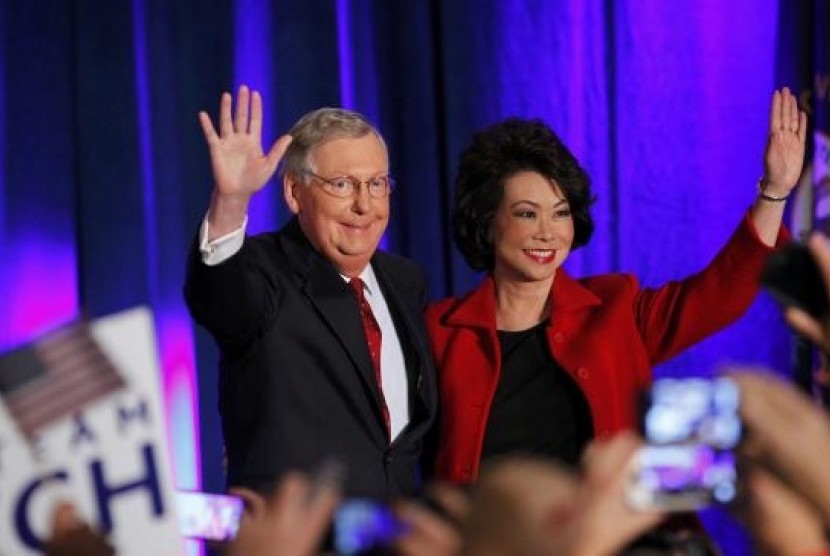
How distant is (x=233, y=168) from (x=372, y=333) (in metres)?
0.50

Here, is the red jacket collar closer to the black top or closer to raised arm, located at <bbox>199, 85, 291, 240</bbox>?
the black top

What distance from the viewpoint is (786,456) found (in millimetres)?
1107

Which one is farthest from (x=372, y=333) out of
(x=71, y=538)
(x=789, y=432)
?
(x=789, y=432)

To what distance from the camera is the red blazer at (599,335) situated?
2.61 m

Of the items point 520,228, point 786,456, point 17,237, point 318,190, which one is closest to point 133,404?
point 786,456

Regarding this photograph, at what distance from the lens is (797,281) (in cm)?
141

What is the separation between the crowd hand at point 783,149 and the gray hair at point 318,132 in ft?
2.50

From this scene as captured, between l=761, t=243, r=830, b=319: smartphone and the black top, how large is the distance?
119 centimetres

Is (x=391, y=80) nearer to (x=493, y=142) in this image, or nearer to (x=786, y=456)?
(x=493, y=142)

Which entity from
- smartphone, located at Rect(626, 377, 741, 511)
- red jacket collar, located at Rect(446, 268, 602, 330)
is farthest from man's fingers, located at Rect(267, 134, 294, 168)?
smartphone, located at Rect(626, 377, 741, 511)

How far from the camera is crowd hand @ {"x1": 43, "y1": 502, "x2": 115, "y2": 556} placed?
1376 mm

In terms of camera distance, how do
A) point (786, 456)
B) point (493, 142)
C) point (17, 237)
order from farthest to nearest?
1. point (17, 237)
2. point (493, 142)
3. point (786, 456)

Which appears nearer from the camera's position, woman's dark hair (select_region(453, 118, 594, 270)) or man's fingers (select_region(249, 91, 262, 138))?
man's fingers (select_region(249, 91, 262, 138))

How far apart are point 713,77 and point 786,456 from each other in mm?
2838
